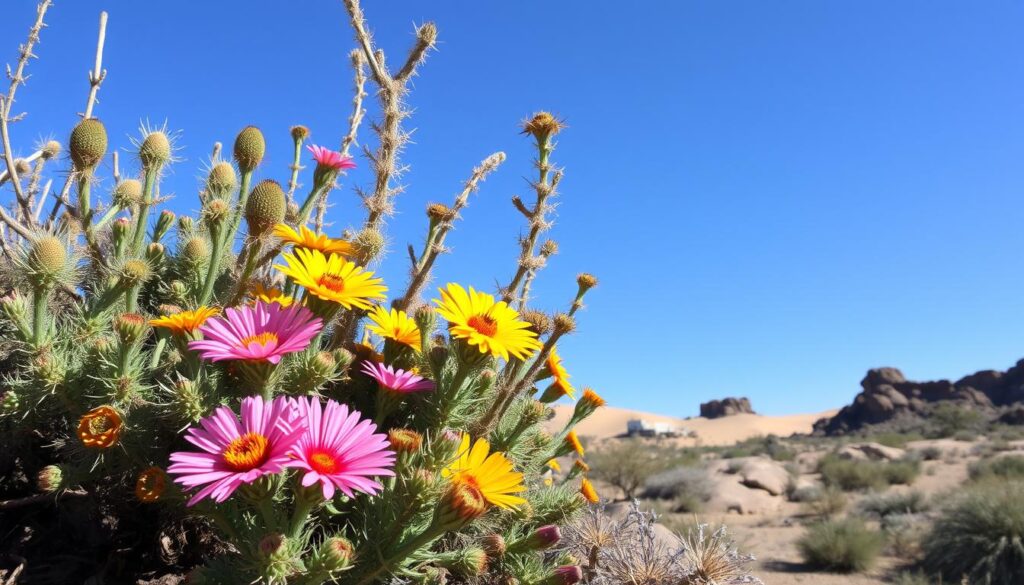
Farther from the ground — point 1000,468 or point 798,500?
point 1000,468

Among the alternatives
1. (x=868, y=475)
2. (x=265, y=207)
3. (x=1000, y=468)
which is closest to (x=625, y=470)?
(x=868, y=475)

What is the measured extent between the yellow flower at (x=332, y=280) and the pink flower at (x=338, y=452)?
0.33 meters

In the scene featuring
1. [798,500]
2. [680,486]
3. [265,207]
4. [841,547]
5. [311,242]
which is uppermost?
[265,207]

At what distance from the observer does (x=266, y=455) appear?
1289 millimetres

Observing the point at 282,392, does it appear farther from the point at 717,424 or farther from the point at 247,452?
the point at 717,424

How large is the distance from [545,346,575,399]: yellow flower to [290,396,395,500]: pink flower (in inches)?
41.6

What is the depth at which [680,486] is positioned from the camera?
19406mm

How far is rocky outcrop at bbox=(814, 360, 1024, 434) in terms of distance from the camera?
2090 inches

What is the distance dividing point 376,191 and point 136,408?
108 centimetres

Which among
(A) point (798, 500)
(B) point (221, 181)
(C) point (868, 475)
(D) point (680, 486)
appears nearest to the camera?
(B) point (221, 181)

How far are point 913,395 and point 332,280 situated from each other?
6674 cm

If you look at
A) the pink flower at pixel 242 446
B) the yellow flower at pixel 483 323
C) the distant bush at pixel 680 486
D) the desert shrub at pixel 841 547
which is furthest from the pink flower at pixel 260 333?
the distant bush at pixel 680 486

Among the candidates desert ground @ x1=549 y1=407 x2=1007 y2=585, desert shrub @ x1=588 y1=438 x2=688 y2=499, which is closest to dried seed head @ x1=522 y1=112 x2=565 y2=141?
desert ground @ x1=549 y1=407 x2=1007 y2=585

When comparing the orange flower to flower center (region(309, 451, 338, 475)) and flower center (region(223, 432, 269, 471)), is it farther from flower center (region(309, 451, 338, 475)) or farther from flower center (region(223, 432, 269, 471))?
flower center (region(309, 451, 338, 475))
